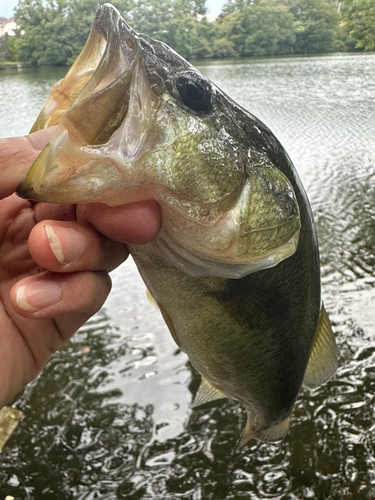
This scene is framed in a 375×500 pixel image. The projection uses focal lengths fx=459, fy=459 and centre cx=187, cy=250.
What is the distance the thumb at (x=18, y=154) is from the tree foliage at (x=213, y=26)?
27.4 metres

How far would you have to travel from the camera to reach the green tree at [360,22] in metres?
48.0

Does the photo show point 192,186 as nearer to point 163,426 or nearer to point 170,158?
point 170,158

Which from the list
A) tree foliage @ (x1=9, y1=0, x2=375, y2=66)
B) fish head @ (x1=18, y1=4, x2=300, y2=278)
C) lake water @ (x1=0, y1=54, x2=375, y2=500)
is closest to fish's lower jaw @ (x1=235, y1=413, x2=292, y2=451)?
lake water @ (x1=0, y1=54, x2=375, y2=500)

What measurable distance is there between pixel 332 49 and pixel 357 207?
4743 cm

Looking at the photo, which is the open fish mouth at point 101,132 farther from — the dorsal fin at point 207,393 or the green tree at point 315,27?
the green tree at point 315,27

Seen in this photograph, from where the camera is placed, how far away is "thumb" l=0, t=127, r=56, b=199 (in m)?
1.27

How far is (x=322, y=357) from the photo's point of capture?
5.96 feet

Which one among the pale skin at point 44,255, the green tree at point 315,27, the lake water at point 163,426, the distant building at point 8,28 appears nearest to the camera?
the pale skin at point 44,255

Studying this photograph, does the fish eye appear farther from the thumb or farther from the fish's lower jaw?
the fish's lower jaw

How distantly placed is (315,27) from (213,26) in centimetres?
1254

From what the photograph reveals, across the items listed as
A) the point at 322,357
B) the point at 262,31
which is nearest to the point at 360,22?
the point at 262,31

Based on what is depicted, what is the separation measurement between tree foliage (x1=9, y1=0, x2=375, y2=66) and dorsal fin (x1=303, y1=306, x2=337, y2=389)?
27.4 meters

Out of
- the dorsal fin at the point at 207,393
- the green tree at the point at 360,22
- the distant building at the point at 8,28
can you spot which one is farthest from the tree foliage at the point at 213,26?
the dorsal fin at the point at 207,393

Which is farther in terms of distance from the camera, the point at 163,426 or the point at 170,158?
the point at 163,426
